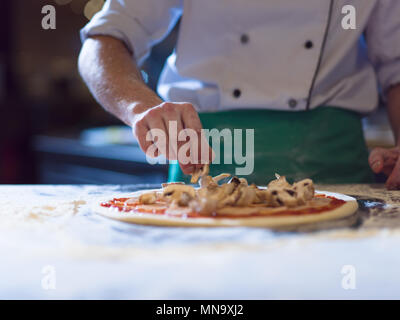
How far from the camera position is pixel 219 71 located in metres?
1.37

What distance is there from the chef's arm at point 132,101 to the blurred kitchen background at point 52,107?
146 centimetres

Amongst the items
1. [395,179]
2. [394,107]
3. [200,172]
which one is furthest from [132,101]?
[394,107]

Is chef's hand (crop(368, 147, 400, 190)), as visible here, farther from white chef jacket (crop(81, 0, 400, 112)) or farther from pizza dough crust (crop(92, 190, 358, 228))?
pizza dough crust (crop(92, 190, 358, 228))

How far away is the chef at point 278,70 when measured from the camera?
1308 millimetres

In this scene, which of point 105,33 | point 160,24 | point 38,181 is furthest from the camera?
point 38,181

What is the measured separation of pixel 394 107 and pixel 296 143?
380 millimetres

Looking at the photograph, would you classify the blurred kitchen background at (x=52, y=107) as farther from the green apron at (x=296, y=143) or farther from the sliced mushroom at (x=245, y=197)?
the sliced mushroom at (x=245, y=197)

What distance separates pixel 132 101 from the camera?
1060 millimetres

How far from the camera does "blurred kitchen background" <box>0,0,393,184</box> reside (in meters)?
3.12

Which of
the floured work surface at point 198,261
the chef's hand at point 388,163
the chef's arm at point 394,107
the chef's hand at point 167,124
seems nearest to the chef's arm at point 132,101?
the chef's hand at point 167,124

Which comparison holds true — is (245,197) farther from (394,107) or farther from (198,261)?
(394,107)
